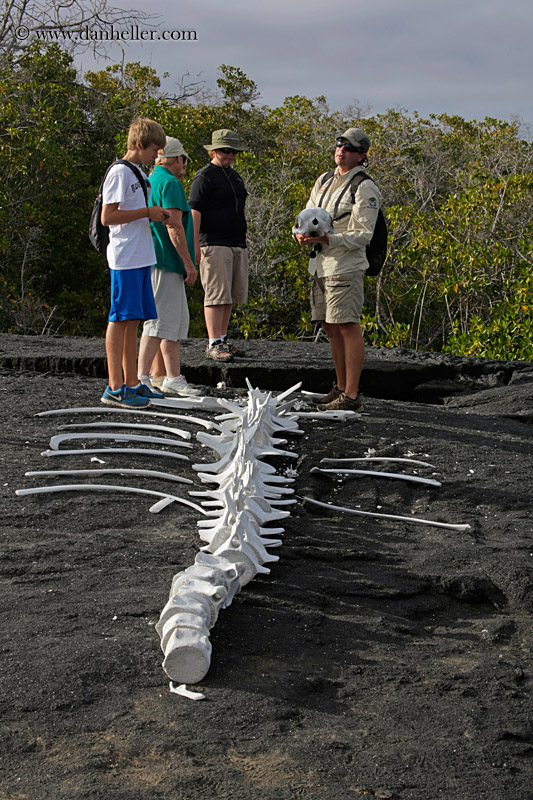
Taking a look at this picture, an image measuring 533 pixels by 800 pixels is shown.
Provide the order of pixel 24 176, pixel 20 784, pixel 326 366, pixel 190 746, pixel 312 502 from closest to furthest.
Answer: pixel 20 784, pixel 190 746, pixel 312 502, pixel 326 366, pixel 24 176

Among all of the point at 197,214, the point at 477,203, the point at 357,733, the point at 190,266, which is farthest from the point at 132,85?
the point at 357,733

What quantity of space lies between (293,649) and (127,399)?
306 centimetres

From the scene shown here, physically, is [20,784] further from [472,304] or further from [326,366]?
[472,304]

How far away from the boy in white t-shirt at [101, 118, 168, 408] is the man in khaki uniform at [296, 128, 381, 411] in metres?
1.05

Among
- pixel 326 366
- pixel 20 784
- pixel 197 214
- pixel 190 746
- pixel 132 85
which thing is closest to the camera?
pixel 20 784

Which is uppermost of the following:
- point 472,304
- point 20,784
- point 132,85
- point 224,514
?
point 132,85

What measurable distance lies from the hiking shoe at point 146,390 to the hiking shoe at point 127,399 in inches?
2.0

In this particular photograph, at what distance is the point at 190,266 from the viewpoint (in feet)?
18.9

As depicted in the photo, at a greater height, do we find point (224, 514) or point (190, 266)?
point (190, 266)

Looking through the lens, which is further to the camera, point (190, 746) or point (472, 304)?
point (472, 304)

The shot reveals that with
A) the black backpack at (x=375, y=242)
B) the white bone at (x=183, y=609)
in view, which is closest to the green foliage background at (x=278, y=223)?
the black backpack at (x=375, y=242)

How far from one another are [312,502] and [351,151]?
247 cm

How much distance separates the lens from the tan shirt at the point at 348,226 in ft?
17.3

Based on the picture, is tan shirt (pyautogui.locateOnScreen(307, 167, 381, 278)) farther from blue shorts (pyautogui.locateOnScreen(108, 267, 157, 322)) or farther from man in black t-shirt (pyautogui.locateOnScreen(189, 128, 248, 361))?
man in black t-shirt (pyautogui.locateOnScreen(189, 128, 248, 361))
